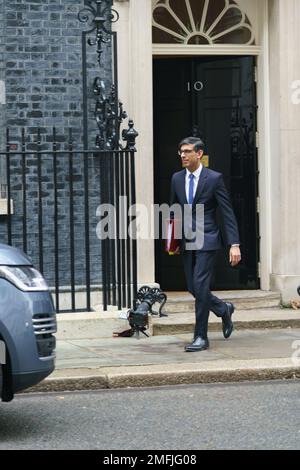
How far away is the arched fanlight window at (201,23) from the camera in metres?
12.5

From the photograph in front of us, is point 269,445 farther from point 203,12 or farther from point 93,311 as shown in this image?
point 203,12

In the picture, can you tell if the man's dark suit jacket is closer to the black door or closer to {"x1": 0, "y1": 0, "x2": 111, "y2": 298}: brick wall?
{"x1": 0, "y1": 0, "x2": 111, "y2": 298}: brick wall

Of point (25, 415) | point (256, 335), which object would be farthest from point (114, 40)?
point (25, 415)

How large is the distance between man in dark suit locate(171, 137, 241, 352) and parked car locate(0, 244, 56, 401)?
3.17m

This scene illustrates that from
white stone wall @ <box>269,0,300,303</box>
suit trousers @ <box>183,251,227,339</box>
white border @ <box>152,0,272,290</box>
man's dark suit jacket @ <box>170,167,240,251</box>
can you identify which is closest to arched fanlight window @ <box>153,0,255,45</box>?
white border @ <box>152,0,272,290</box>

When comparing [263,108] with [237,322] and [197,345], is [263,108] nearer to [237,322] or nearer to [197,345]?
[237,322]

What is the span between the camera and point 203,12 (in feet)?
41.3

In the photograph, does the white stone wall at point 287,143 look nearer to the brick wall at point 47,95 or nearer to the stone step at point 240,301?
the stone step at point 240,301

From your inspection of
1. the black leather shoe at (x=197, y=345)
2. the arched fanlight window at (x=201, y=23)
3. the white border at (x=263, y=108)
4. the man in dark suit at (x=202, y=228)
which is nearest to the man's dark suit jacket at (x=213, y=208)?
the man in dark suit at (x=202, y=228)

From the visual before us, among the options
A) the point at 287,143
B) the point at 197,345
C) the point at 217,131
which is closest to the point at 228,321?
the point at 197,345

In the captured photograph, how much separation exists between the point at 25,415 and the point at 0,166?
486cm

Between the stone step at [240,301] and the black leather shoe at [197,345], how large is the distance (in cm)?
211

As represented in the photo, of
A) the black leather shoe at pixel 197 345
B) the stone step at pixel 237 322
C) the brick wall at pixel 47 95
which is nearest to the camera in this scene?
the black leather shoe at pixel 197 345

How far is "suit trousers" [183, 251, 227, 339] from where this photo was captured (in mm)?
9500
